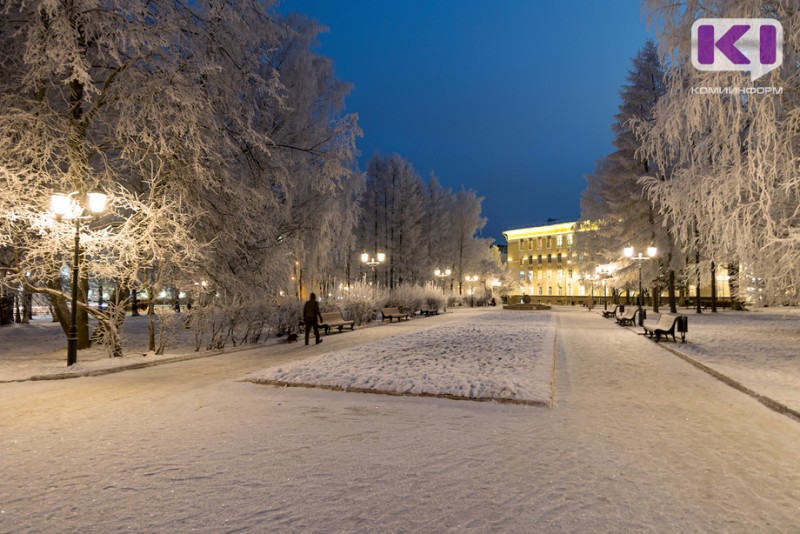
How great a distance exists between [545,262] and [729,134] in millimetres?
85460

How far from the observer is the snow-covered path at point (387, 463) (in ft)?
10.8

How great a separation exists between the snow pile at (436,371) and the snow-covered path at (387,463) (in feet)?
1.37

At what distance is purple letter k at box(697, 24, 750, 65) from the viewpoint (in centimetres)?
863

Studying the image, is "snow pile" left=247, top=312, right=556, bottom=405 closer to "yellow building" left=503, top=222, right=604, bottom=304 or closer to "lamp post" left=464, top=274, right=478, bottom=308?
"lamp post" left=464, top=274, right=478, bottom=308

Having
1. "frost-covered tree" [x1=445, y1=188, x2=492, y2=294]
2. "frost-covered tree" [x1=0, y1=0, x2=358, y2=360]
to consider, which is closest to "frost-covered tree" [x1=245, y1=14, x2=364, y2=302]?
"frost-covered tree" [x1=0, y1=0, x2=358, y2=360]

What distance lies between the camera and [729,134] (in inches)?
356

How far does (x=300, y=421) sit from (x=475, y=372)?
3944 mm

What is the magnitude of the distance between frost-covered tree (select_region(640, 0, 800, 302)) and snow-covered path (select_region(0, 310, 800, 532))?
385 centimetres

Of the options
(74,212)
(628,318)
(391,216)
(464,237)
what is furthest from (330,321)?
(464,237)

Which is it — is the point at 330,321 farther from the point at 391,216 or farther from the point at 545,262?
the point at 545,262

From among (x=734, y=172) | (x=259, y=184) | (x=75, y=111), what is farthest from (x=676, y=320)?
(x=75, y=111)

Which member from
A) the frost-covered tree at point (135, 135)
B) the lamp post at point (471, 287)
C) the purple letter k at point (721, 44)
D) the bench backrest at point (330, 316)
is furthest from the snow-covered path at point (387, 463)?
the lamp post at point (471, 287)

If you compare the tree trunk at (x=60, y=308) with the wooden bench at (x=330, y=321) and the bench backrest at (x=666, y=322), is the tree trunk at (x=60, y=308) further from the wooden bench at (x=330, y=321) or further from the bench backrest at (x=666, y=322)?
the bench backrest at (x=666, y=322)

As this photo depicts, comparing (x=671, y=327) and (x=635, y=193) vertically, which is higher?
(x=635, y=193)
